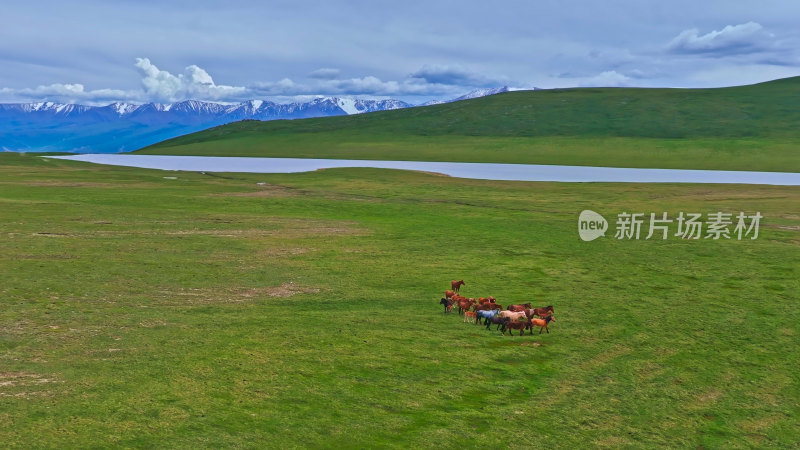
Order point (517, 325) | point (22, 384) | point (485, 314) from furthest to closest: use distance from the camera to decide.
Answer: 1. point (485, 314)
2. point (517, 325)
3. point (22, 384)

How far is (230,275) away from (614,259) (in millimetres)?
22179

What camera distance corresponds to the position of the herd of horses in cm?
2245

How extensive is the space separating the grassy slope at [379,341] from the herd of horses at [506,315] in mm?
522

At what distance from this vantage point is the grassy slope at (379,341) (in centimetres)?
1470

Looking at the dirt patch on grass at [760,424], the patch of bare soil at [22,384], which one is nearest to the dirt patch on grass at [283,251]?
the patch of bare soil at [22,384]

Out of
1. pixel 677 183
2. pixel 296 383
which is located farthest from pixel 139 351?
pixel 677 183

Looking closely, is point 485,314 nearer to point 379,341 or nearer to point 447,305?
point 447,305

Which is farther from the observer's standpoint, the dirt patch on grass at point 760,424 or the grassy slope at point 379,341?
the dirt patch on grass at point 760,424

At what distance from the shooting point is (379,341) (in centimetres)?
2089

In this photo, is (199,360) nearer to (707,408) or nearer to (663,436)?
(663,436)

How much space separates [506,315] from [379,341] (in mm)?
4978

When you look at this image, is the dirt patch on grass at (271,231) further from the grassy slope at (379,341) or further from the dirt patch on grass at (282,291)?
the dirt patch on grass at (282,291)

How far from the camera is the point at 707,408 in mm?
16359

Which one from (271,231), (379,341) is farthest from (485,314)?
(271,231)
